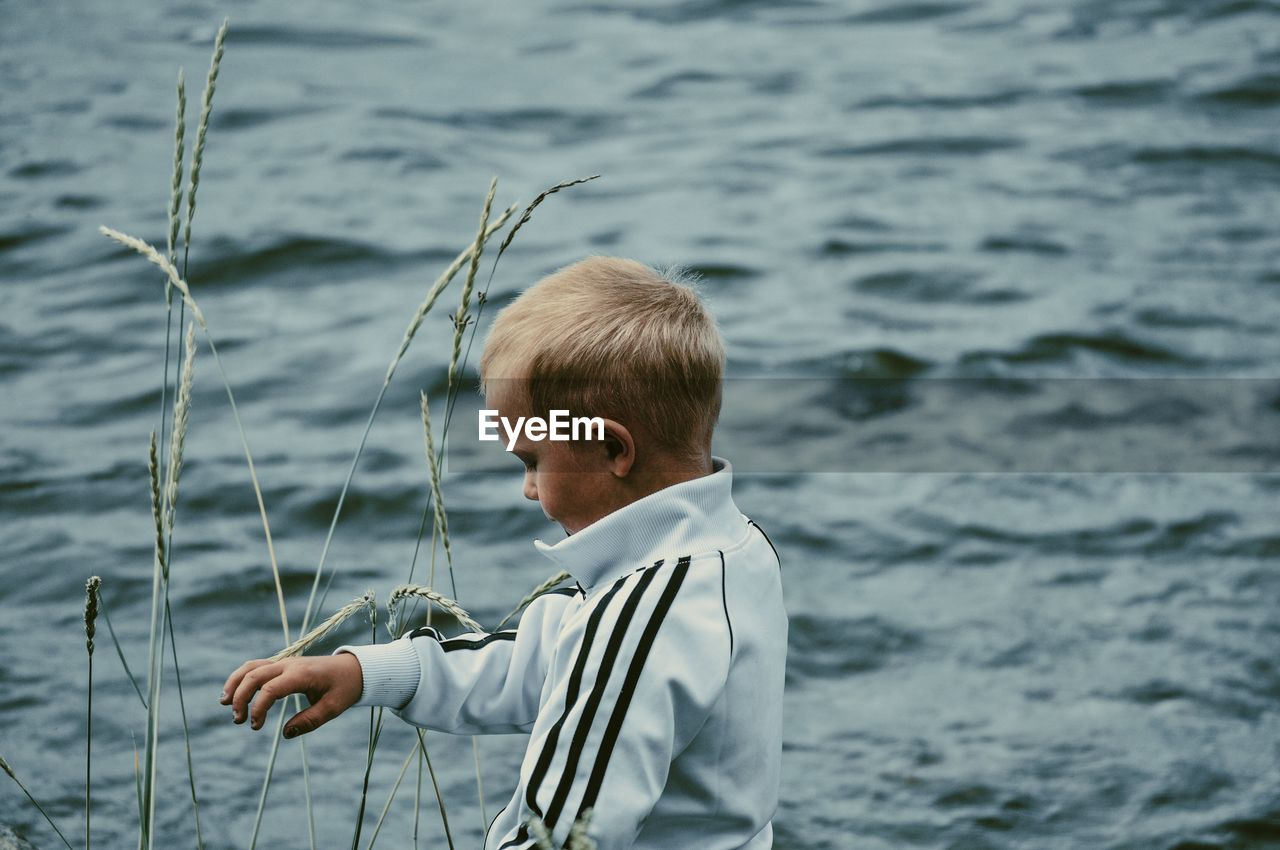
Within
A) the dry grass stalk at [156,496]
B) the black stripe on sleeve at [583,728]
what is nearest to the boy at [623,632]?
the black stripe on sleeve at [583,728]

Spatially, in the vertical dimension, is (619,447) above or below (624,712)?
above

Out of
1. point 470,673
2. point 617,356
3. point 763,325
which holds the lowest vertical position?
point 763,325

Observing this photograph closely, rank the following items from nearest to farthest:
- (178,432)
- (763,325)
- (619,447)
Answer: (178,432), (619,447), (763,325)

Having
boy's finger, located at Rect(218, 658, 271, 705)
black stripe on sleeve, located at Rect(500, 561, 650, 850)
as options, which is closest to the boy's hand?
boy's finger, located at Rect(218, 658, 271, 705)

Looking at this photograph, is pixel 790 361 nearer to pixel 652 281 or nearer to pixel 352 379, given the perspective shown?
pixel 352 379

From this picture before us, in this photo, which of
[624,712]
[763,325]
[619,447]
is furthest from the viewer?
[763,325]

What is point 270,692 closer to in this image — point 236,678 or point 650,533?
point 236,678

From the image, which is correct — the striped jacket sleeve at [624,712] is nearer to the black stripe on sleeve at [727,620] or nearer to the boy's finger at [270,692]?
the black stripe on sleeve at [727,620]

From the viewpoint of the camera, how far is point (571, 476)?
1.78 metres

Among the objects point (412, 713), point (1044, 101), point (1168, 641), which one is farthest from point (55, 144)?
point (412, 713)

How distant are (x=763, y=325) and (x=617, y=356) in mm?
4242

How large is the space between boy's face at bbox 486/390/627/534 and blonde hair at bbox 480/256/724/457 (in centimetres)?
4

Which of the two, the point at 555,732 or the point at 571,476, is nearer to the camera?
the point at 555,732

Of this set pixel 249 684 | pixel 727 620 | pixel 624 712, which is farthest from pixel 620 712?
pixel 249 684
